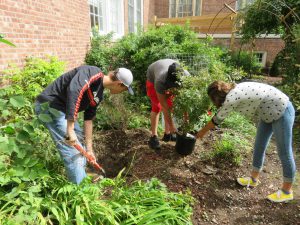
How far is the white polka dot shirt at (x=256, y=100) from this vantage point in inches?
99.7

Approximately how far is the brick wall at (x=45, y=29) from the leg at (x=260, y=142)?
156 inches

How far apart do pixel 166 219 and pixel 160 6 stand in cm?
1643

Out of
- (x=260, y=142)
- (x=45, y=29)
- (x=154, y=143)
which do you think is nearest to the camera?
(x=260, y=142)

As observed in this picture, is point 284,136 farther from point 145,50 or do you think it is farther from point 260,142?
point 145,50

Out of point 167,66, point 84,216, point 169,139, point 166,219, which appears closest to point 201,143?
point 169,139

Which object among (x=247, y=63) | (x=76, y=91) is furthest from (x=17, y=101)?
(x=247, y=63)

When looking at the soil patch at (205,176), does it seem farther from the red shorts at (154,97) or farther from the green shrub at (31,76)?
the green shrub at (31,76)

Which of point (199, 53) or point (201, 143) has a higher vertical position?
point (199, 53)

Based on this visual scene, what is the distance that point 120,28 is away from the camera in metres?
9.80

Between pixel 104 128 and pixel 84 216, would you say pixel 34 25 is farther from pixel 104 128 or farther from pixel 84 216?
pixel 84 216

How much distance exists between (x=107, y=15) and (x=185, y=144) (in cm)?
673

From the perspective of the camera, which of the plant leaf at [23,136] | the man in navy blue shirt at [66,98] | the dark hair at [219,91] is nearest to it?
the plant leaf at [23,136]

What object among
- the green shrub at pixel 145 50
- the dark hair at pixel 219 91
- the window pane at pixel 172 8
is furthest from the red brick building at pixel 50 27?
the window pane at pixel 172 8

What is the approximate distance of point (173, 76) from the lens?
3.39 m
